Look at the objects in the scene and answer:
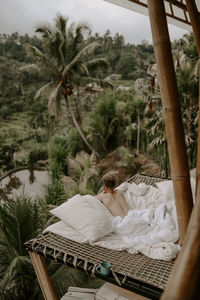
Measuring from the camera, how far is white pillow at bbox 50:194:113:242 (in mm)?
2191

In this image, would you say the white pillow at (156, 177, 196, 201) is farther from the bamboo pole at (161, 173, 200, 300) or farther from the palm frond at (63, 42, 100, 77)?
the palm frond at (63, 42, 100, 77)

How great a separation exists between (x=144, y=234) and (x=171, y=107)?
4.76 feet

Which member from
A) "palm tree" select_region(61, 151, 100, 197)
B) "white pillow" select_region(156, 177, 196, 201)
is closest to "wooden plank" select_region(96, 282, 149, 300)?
"white pillow" select_region(156, 177, 196, 201)

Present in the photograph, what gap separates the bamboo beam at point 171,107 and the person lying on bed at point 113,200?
1520 millimetres

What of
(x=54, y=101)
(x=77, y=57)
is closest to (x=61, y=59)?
(x=77, y=57)

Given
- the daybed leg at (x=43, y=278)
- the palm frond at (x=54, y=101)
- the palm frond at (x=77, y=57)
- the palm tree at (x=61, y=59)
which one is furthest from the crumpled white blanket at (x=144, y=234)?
the palm frond at (x=77, y=57)

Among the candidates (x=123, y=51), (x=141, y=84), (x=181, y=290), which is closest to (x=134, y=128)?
(x=141, y=84)

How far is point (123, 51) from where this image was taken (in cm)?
1673

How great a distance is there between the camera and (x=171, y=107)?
1310mm

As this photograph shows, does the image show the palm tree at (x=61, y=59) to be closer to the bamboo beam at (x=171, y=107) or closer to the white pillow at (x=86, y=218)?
the white pillow at (x=86, y=218)

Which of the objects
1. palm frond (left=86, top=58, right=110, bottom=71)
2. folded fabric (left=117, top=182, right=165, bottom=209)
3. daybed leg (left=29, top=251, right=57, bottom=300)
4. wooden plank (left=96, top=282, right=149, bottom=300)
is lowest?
wooden plank (left=96, top=282, right=149, bottom=300)

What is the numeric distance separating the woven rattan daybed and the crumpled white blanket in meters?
0.05

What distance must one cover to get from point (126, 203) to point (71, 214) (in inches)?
32.6

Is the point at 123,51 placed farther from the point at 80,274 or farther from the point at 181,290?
the point at 181,290
